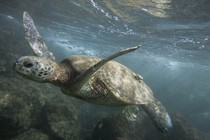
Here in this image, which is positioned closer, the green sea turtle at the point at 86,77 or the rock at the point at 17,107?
the green sea turtle at the point at 86,77

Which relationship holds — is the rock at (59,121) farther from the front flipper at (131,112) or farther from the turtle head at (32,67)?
the turtle head at (32,67)

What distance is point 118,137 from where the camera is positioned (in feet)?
25.9

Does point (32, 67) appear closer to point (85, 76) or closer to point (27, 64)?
point (27, 64)

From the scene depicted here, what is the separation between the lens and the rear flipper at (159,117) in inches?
275

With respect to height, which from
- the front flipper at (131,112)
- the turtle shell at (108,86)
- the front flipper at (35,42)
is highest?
the front flipper at (35,42)

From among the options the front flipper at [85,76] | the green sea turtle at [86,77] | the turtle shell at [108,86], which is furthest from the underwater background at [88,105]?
the front flipper at [85,76]

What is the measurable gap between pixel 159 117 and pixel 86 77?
4404 millimetres

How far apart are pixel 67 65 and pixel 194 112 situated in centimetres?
2662

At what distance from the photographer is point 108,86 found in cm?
478

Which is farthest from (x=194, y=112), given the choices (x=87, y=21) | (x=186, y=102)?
(x=87, y=21)

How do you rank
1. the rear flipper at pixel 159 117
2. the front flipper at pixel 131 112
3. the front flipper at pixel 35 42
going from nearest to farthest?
the front flipper at pixel 35 42 < the front flipper at pixel 131 112 < the rear flipper at pixel 159 117

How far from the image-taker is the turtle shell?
4.72 m

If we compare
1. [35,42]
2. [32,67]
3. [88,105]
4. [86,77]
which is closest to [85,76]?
[86,77]

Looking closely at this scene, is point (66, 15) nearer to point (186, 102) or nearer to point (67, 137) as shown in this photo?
point (67, 137)
